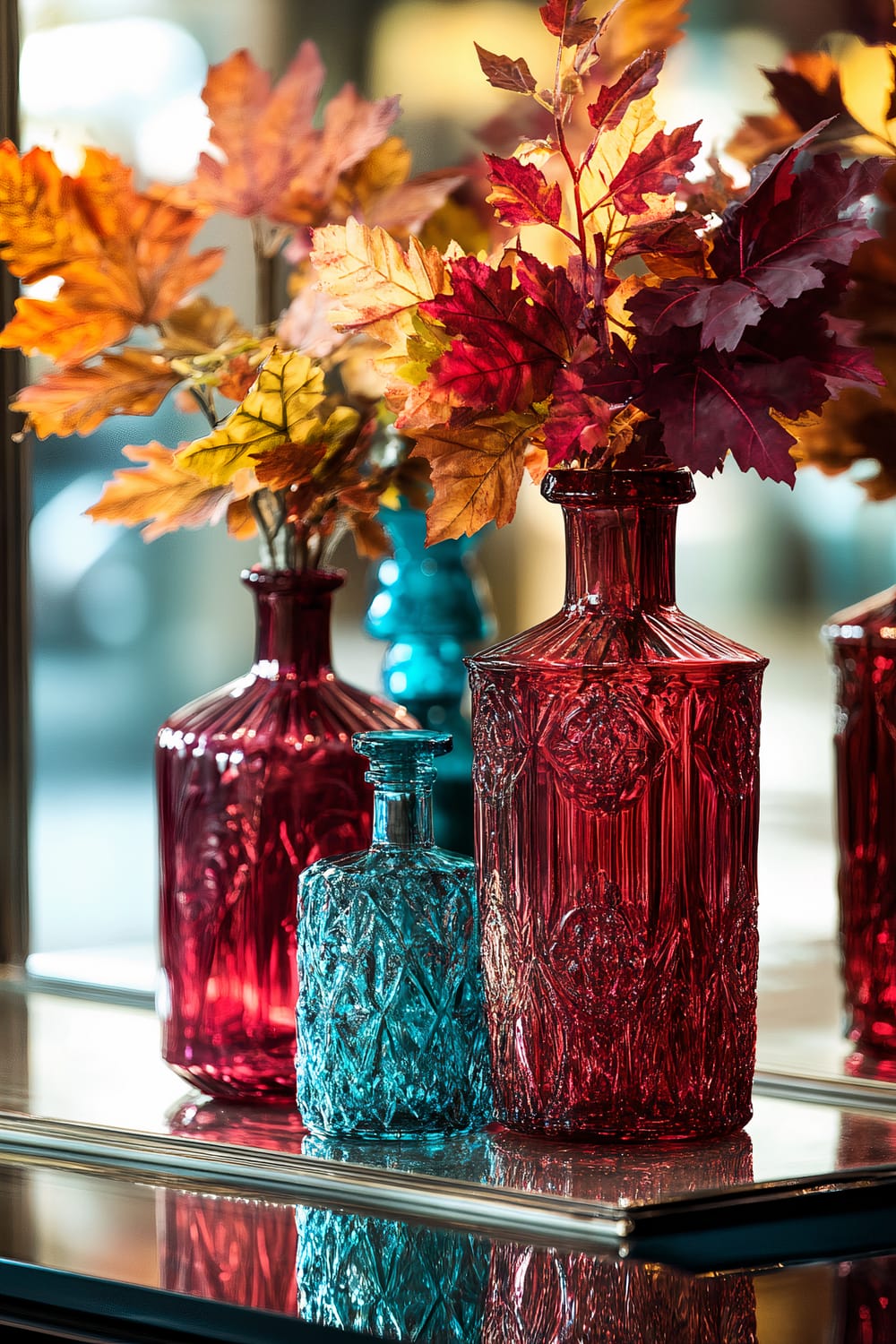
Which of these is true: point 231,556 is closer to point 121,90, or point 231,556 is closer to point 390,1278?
point 121,90

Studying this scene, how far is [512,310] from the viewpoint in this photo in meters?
0.78

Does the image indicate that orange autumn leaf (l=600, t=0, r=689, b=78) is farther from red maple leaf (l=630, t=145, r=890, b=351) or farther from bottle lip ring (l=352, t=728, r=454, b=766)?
bottle lip ring (l=352, t=728, r=454, b=766)

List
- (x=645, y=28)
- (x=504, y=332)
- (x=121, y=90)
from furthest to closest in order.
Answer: (x=121, y=90) < (x=645, y=28) < (x=504, y=332)

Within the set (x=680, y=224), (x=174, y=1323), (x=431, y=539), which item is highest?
(x=680, y=224)

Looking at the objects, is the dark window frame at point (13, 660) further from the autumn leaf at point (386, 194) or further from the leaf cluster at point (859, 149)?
the leaf cluster at point (859, 149)

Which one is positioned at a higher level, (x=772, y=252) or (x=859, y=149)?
(x=859, y=149)

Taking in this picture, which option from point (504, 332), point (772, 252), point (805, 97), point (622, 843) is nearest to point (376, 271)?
point (504, 332)

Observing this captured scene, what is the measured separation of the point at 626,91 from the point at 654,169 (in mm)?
38

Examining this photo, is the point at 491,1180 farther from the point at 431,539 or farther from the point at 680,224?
the point at 680,224

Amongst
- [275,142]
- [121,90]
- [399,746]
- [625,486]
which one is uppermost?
[121,90]

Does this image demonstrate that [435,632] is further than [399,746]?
Yes

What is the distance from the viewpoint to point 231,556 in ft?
4.33

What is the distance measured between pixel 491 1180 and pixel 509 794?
168mm

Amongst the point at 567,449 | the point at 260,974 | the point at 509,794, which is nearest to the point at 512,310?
the point at 567,449
